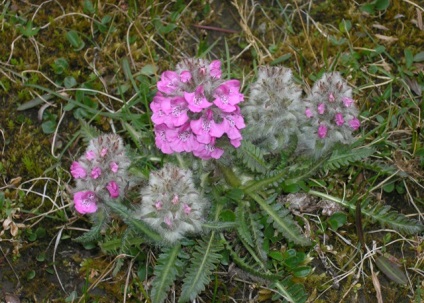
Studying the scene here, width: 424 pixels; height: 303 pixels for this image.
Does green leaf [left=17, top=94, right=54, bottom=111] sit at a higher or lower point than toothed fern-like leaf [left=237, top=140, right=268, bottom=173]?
lower

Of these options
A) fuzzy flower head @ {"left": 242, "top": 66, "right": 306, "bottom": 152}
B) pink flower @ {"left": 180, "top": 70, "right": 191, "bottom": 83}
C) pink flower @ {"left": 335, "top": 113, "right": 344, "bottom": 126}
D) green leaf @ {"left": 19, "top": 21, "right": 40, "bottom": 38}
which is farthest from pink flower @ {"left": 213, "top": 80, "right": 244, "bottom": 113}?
green leaf @ {"left": 19, "top": 21, "right": 40, "bottom": 38}

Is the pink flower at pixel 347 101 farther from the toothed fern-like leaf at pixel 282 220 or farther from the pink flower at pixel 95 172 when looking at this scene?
the pink flower at pixel 95 172

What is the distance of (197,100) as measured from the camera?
136 inches

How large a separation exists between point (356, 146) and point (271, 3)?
1.43 meters

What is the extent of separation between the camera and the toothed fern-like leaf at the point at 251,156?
3.85m

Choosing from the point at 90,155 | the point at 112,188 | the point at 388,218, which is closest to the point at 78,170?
the point at 90,155

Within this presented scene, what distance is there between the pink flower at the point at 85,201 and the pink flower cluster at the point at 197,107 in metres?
0.55

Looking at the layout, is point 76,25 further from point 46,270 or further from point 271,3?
point 46,270

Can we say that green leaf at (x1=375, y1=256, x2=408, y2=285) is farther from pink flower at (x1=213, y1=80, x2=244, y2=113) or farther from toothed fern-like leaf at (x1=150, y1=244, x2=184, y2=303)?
pink flower at (x1=213, y1=80, x2=244, y2=113)

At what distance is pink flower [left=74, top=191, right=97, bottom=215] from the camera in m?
3.70

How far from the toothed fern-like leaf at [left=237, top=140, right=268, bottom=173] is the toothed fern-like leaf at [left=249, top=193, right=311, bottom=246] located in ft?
0.66

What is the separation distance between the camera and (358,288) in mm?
3986

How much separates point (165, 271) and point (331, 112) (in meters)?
1.32

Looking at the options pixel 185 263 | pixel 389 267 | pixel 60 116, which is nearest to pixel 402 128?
pixel 389 267
